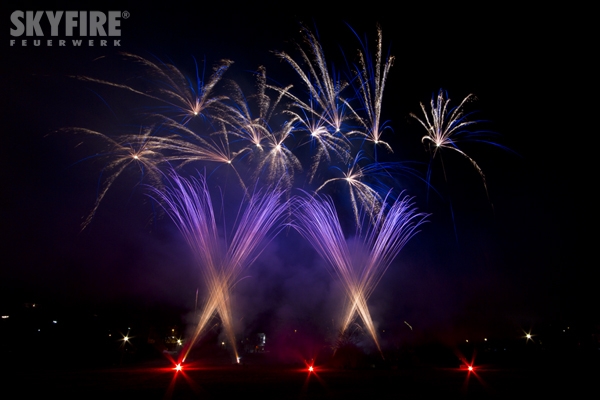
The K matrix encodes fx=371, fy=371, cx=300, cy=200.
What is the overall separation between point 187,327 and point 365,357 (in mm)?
19596

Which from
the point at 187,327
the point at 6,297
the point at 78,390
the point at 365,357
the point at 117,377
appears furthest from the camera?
the point at 187,327

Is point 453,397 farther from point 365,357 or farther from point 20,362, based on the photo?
point 20,362

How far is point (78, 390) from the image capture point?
10.6 m

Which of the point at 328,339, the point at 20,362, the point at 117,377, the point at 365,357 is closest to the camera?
the point at 117,377

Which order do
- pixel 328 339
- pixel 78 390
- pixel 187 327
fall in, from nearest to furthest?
pixel 78 390
pixel 328 339
pixel 187 327

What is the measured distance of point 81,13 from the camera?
39.0 ft

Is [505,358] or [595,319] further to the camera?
[595,319]

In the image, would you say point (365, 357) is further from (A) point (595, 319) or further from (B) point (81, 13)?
(A) point (595, 319)

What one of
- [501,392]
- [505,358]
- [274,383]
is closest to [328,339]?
[505,358]

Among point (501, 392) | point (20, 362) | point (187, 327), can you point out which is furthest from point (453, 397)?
point (187, 327)

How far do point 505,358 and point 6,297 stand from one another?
37.2 m

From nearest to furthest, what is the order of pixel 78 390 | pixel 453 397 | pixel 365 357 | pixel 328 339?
pixel 453 397 → pixel 78 390 → pixel 365 357 → pixel 328 339

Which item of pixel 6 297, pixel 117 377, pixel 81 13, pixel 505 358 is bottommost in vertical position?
pixel 505 358

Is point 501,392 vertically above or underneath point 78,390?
underneath
